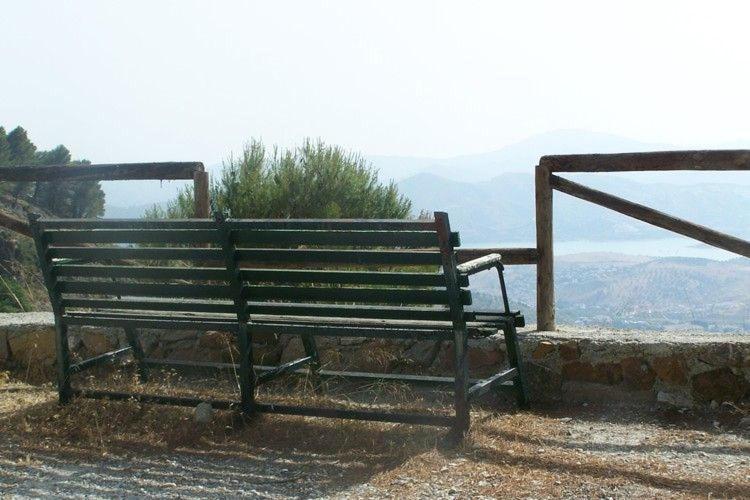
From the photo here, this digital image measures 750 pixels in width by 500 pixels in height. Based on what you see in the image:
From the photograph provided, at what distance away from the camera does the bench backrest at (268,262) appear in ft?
13.9

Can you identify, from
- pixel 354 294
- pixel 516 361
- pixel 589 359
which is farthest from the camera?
pixel 589 359

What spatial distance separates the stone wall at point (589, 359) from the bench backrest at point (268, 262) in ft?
3.14

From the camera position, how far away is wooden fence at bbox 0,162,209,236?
21.9 feet

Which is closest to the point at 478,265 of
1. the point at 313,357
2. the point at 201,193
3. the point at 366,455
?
the point at 366,455

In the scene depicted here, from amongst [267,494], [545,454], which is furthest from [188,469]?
[545,454]

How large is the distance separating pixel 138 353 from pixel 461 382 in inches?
98.6

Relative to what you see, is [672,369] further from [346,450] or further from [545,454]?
[346,450]

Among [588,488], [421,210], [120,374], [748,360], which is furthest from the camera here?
[421,210]

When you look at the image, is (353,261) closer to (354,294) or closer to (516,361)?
(354,294)

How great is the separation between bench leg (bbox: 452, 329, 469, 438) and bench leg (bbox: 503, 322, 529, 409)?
2.36ft

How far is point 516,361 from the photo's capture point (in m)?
5.09

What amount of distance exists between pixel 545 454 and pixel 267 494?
A: 4.31ft

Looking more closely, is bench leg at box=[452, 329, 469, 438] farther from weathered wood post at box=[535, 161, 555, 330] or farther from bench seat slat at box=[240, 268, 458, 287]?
weathered wood post at box=[535, 161, 555, 330]

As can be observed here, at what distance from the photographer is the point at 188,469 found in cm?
414
